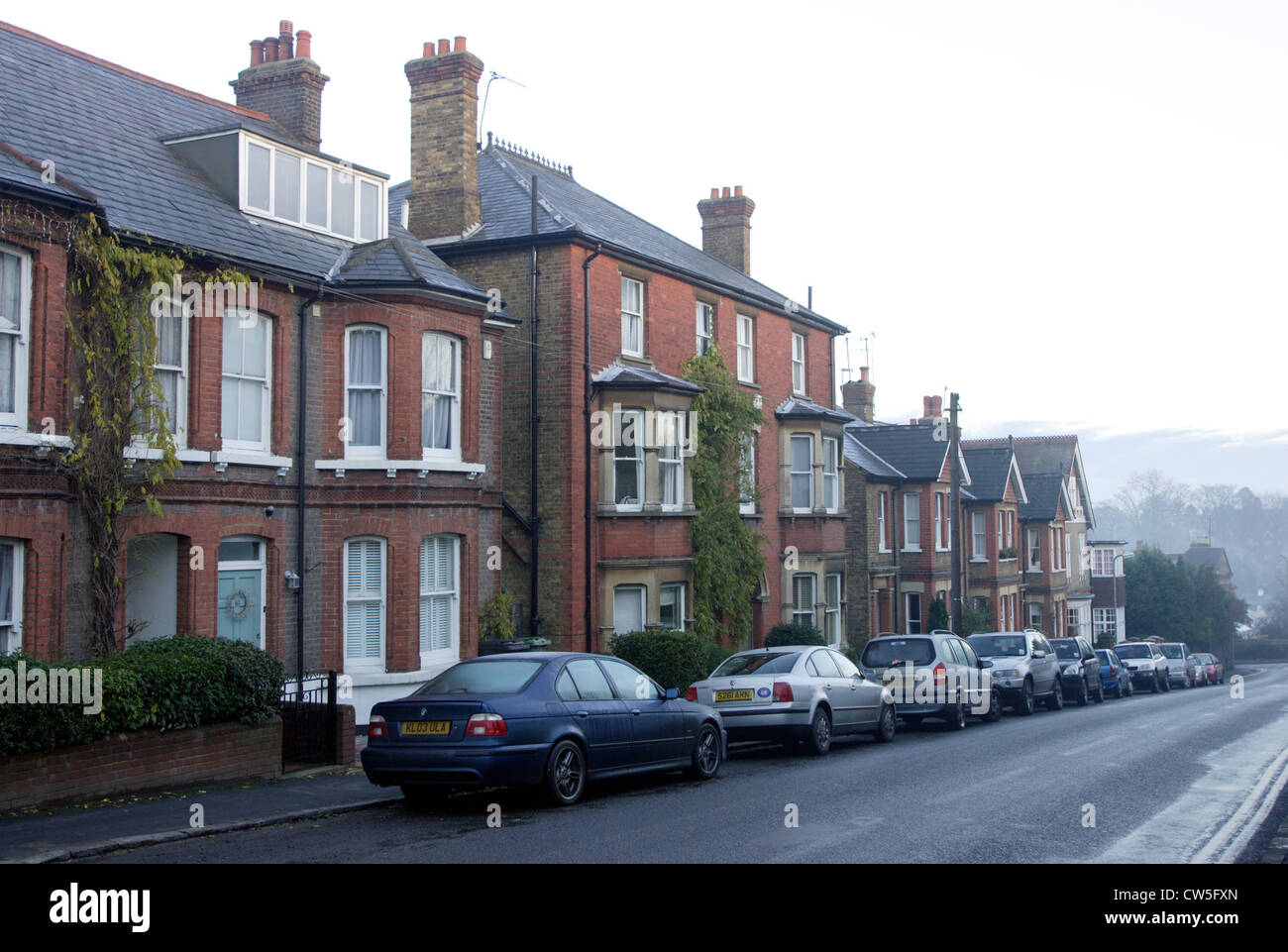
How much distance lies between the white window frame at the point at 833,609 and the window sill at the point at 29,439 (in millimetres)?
20883

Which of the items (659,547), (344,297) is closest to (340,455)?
(344,297)

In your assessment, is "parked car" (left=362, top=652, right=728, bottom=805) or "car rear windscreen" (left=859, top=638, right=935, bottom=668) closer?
"parked car" (left=362, top=652, right=728, bottom=805)

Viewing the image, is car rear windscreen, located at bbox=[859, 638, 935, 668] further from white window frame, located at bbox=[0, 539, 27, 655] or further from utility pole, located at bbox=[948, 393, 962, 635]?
white window frame, located at bbox=[0, 539, 27, 655]

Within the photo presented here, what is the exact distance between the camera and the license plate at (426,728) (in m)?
11.3

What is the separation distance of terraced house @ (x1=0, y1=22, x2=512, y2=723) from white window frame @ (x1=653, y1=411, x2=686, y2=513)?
3.92 metres

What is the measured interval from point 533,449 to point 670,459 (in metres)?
3.01

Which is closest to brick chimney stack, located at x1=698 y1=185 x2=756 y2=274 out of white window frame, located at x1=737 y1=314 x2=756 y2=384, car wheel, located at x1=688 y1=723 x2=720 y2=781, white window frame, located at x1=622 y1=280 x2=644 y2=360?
white window frame, located at x1=737 y1=314 x2=756 y2=384

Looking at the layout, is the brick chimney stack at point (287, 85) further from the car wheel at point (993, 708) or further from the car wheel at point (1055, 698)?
the car wheel at point (1055, 698)

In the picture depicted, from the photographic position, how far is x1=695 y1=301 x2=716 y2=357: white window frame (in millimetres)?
27469

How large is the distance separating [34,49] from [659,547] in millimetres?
14035

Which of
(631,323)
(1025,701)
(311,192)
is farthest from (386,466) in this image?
(1025,701)

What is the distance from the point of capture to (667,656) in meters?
21.0
